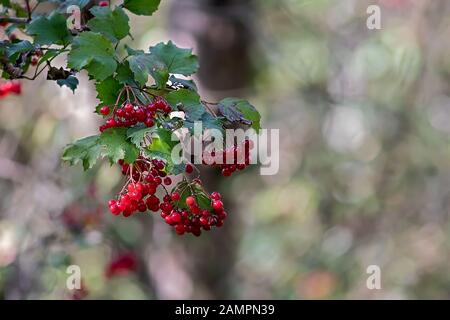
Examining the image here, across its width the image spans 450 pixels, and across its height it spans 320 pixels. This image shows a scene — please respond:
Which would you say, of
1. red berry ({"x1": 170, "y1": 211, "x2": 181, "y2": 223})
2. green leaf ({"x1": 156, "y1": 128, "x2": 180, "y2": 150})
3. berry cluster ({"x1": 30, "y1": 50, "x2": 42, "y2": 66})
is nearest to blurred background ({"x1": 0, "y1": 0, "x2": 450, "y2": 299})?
berry cluster ({"x1": 30, "y1": 50, "x2": 42, "y2": 66})

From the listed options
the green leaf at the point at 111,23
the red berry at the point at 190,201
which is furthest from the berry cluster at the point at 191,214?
the green leaf at the point at 111,23

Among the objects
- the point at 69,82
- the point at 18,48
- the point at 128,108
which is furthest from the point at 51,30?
the point at 128,108

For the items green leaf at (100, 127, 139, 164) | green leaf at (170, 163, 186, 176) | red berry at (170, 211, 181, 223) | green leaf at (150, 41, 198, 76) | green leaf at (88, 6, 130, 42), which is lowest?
red berry at (170, 211, 181, 223)

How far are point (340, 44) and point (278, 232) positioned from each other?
50.0 inches

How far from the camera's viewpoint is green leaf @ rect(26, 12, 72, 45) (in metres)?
1.26

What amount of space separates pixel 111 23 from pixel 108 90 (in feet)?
0.45

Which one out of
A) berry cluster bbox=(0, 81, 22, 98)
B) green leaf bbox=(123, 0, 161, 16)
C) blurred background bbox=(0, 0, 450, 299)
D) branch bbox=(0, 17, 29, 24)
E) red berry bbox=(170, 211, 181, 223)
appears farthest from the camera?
blurred background bbox=(0, 0, 450, 299)

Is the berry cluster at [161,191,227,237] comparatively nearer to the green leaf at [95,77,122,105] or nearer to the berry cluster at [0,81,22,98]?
the green leaf at [95,77,122,105]

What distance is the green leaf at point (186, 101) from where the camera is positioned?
3.70 feet

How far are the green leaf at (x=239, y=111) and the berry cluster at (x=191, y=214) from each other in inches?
5.8

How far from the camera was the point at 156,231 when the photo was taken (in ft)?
11.5

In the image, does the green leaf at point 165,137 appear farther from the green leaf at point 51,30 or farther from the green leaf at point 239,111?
the green leaf at point 51,30

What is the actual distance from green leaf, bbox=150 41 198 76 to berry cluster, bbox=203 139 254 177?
16 cm

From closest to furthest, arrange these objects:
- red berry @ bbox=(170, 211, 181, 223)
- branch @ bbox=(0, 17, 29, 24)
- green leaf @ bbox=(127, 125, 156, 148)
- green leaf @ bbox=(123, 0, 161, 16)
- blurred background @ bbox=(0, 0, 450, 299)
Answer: green leaf @ bbox=(127, 125, 156, 148) < red berry @ bbox=(170, 211, 181, 223) < green leaf @ bbox=(123, 0, 161, 16) < branch @ bbox=(0, 17, 29, 24) < blurred background @ bbox=(0, 0, 450, 299)
